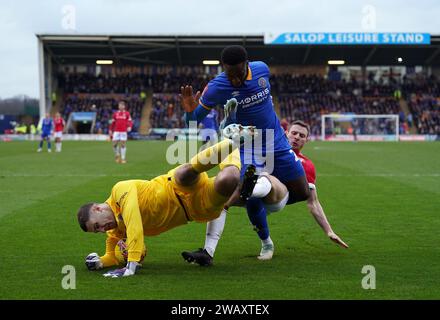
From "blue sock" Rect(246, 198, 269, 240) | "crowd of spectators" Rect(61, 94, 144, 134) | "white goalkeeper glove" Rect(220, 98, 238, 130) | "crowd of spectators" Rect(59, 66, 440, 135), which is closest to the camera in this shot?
"white goalkeeper glove" Rect(220, 98, 238, 130)

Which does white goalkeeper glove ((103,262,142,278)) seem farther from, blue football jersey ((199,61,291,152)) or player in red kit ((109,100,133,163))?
player in red kit ((109,100,133,163))

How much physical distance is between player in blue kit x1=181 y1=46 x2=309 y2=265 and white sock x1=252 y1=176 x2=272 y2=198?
0.02 meters

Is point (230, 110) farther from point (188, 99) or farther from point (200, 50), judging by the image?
point (200, 50)

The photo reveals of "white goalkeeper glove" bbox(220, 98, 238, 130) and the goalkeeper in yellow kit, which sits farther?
"white goalkeeper glove" bbox(220, 98, 238, 130)

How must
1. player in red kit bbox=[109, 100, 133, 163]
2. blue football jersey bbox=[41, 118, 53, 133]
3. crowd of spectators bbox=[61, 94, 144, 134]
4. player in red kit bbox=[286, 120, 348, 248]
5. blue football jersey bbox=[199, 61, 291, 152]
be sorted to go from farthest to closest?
crowd of spectators bbox=[61, 94, 144, 134] < blue football jersey bbox=[41, 118, 53, 133] < player in red kit bbox=[109, 100, 133, 163] < player in red kit bbox=[286, 120, 348, 248] < blue football jersey bbox=[199, 61, 291, 152]

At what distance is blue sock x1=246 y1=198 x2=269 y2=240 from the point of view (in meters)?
7.10

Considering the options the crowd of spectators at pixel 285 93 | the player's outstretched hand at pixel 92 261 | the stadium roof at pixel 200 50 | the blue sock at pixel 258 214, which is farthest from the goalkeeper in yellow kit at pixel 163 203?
the crowd of spectators at pixel 285 93

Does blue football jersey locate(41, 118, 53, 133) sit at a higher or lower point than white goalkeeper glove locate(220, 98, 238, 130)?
lower

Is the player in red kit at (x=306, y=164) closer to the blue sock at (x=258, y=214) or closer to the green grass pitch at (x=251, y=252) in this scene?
the green grass pitch at (x=251, y=252)

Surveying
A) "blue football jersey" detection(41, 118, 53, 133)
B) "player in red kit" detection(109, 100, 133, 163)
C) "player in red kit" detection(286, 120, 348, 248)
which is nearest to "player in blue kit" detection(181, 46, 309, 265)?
"player in red kit" detection(286, 120, 348, 248)

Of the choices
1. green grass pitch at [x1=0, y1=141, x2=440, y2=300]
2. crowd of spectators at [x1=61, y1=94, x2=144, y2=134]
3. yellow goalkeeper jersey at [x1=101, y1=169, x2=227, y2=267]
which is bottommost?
green grass pitch at [x1=0, y1=141, x2=440, y2=300]

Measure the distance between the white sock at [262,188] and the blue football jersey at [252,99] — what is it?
472 millimetres

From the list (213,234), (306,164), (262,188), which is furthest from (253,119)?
(213,234)
